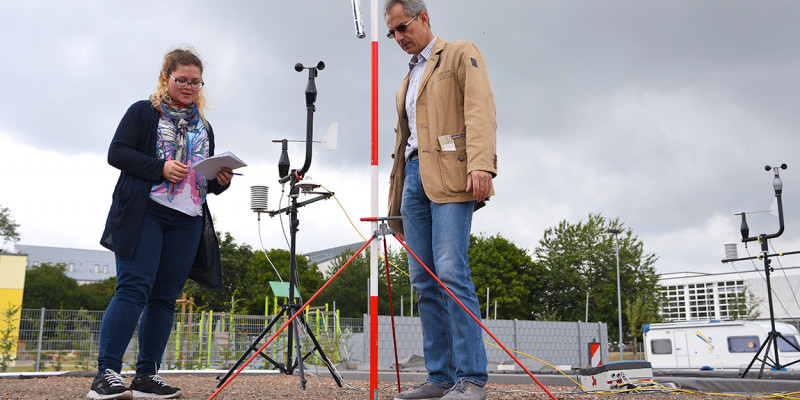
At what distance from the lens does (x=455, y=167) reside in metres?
2.52

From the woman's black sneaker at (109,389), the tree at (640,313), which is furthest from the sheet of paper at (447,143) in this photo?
the tree at (640,313)

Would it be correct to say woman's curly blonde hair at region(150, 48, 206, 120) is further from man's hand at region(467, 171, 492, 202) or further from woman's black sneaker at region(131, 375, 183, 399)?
man's hand at region(467, 171, 492, 202)

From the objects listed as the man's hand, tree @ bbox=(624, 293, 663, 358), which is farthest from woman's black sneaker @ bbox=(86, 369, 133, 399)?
A: tree @ bbox=(624, 293, 663, 358)

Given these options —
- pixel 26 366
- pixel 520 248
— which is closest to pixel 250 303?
pixel 520 248

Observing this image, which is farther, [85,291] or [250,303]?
[85,291]

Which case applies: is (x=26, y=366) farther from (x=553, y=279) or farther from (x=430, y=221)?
(x=553, y=279)

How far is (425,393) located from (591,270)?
33.8 metres

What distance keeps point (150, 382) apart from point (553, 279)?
114ft

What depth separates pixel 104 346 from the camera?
8.02 feet

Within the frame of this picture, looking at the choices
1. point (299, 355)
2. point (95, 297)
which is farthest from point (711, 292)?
point (299, 355)

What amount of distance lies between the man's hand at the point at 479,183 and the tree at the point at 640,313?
28188mm

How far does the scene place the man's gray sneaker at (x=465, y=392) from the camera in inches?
88.0

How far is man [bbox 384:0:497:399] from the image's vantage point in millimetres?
2406

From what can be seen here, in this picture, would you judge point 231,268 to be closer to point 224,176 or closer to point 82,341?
point 82,341
